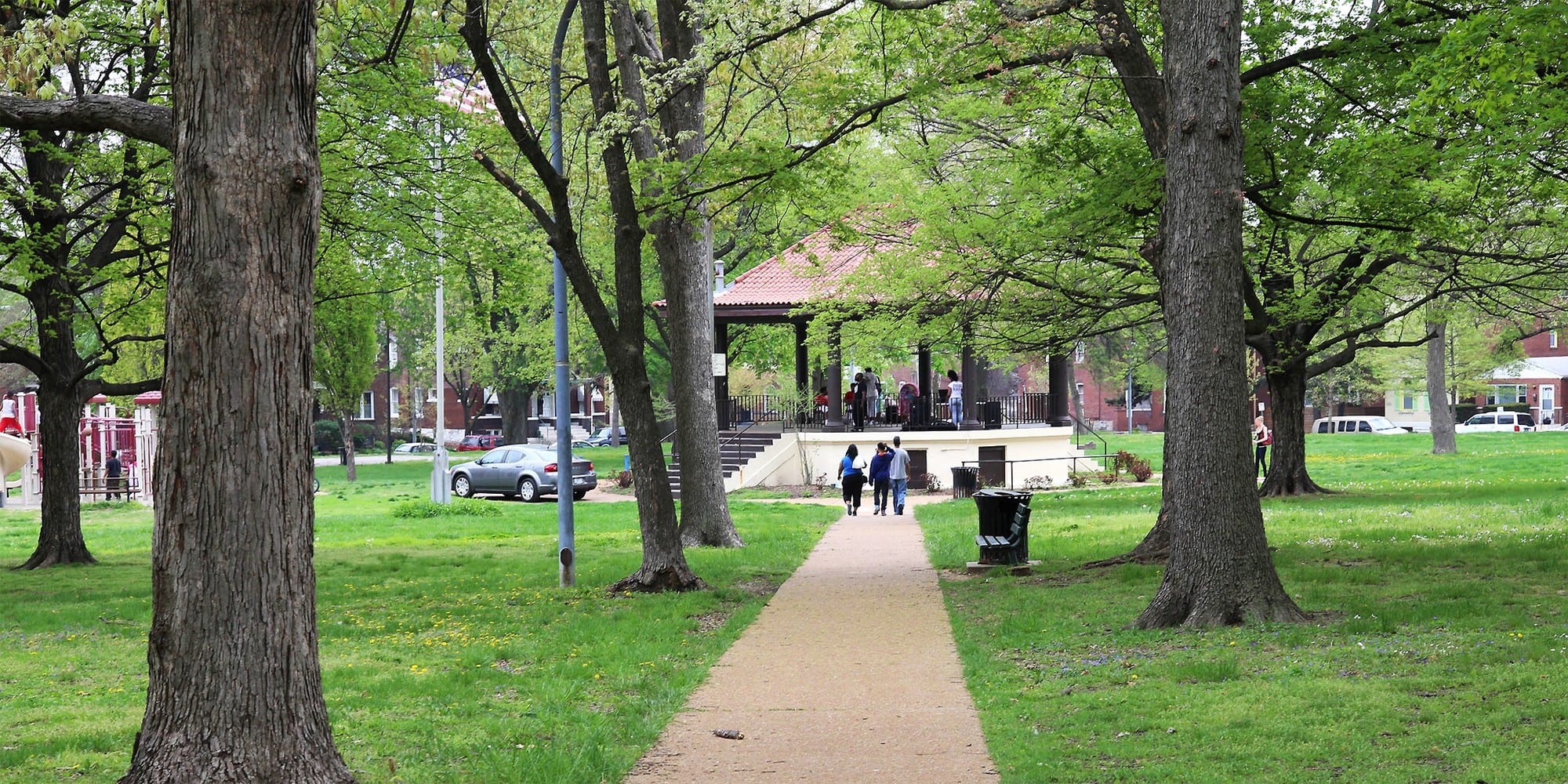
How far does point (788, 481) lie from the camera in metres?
34.4

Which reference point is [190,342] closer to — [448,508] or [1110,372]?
[448,508]

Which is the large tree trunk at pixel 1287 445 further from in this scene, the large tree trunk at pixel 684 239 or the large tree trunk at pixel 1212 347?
the large tree trunk at pixel 1212 347

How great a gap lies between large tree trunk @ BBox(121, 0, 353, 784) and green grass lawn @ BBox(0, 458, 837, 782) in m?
0.94

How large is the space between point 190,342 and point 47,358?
13.8 meters

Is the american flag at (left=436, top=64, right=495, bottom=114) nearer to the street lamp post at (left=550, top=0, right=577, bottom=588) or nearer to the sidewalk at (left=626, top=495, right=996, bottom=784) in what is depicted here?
the street lamp post at (left=550, top=0, right=577, bottom=588)

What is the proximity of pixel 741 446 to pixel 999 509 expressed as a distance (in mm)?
20839

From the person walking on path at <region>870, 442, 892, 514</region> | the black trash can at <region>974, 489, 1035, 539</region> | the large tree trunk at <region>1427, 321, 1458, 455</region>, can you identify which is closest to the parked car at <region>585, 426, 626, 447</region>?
the large tree trunk at <region>1427, 321, 1458, 455</region>

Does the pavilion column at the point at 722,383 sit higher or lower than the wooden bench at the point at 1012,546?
higher

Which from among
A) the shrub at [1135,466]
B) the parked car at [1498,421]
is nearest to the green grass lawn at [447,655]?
the shrub at [1135,466]

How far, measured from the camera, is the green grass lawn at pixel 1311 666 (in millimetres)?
5727

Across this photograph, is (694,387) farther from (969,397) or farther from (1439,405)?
(1439,405)

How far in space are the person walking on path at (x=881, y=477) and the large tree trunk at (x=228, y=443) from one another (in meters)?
20.7

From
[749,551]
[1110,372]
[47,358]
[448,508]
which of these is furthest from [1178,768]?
[1110,372]

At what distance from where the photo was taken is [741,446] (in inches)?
1378
